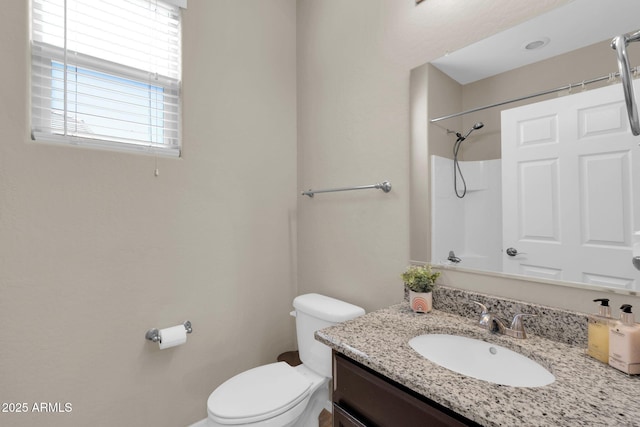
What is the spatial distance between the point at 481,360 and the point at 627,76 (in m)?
0.90

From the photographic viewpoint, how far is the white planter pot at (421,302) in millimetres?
1138

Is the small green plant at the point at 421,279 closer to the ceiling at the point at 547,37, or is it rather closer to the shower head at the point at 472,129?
the shower head at the point at 472,129

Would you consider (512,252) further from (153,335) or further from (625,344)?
(153,335)

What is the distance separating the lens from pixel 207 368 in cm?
159

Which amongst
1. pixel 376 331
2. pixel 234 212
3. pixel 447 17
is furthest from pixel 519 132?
pixel 234 212

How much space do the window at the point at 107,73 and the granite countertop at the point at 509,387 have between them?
4.38 ft

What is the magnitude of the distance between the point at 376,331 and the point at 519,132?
85 cm

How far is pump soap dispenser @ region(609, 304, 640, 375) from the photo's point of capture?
673 mm

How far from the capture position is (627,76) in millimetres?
751

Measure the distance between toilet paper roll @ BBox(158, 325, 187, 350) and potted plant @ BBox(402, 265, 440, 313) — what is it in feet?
3.65

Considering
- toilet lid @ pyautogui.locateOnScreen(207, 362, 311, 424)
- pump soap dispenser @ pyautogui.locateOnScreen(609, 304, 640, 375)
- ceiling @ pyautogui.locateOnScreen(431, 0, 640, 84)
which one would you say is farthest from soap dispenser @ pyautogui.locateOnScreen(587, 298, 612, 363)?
toilet lid @ pyautogui.locateOnScreen(207, 362, 311, 424)

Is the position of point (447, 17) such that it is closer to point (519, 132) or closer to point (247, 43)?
point (519, 132)

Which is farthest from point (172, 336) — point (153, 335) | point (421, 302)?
point (421, 302)

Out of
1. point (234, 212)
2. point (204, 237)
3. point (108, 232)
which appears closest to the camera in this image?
point (108, 232)
